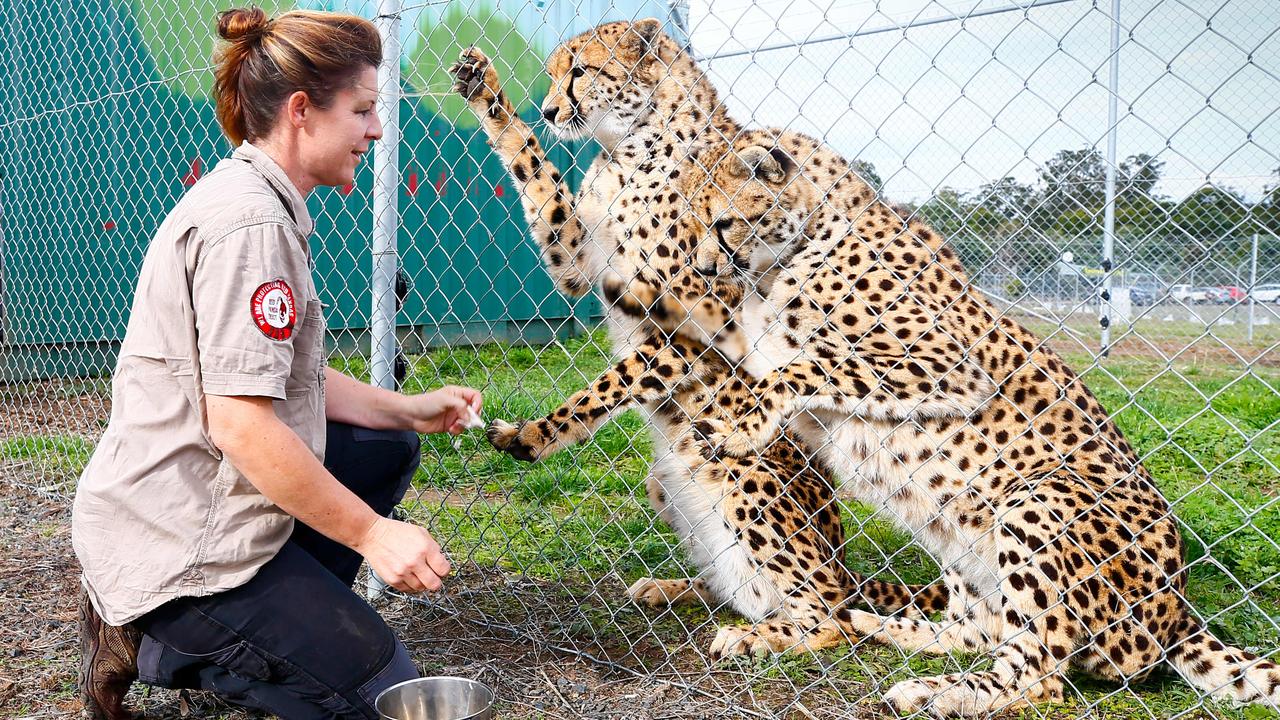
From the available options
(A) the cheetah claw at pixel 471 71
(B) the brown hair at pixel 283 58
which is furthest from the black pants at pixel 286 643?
(A) the cheetah claw at pixel 471 71

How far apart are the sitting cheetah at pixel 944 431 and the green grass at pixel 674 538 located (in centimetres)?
10

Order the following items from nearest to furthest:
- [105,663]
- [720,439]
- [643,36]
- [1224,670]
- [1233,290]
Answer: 1. [105,663]
2. [1224,670]
3. [720,439]
4. [643,36]
5. [1233,290]

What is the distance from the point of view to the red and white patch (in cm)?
158

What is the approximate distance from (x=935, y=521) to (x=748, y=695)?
27.3 inches

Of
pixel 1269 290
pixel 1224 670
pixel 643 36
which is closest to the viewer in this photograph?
pixel 1224 670

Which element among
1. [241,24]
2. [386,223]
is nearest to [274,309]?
[241,24]

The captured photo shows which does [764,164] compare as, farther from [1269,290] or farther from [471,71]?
[1269,290]

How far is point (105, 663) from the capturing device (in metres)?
1.93

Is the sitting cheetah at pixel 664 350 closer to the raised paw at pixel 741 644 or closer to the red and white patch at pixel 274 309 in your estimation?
the raised paw at pixel 741 644

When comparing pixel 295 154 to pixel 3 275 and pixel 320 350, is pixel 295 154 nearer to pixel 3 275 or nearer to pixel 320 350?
pixel 320 350

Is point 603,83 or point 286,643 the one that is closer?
point 286,643

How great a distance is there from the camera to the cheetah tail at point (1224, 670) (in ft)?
6.88

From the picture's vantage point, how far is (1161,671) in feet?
7.55

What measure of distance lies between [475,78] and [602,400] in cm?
99
